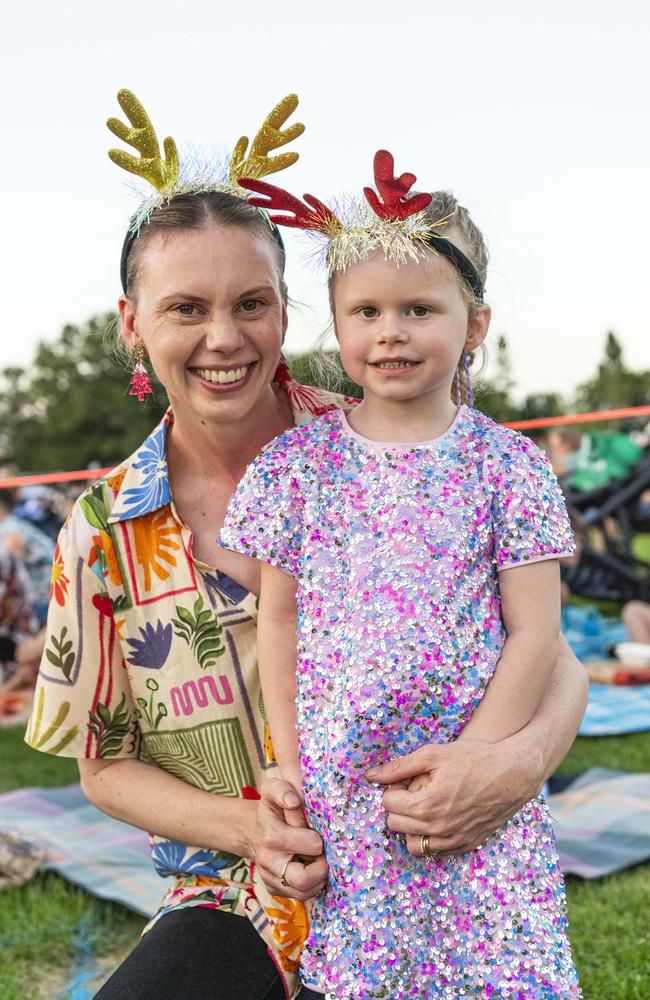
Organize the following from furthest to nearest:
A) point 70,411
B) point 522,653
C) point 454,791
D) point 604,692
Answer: point 70,411 → point 604,692 → point 522,653 → point 454,791

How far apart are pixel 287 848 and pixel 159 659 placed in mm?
515

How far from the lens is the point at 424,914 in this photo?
5.60 feet

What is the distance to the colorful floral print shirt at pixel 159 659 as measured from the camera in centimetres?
210

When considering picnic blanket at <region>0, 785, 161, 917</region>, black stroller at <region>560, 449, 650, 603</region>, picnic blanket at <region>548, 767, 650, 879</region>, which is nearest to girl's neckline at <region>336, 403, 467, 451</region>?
picnic blanket at <region>0, 785, 161, 917</region>

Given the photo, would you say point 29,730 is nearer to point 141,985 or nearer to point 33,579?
point 141,985

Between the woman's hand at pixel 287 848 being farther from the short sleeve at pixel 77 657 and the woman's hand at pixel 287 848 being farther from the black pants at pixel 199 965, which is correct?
the short sleeve at pixel 77 657

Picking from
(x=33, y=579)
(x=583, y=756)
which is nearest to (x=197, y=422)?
(x=583, y=756)

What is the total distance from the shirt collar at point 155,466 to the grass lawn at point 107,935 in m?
1.77

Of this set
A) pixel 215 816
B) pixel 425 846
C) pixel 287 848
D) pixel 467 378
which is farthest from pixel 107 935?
pixel 467 378

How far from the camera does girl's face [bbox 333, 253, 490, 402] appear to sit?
180 centimetres

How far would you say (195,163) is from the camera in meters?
2.17

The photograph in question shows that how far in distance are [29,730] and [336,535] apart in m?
0.82

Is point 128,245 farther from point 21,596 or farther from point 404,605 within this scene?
point 21,596


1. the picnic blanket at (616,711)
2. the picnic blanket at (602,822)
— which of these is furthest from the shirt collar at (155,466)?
the picnic blanket at (616,711)
